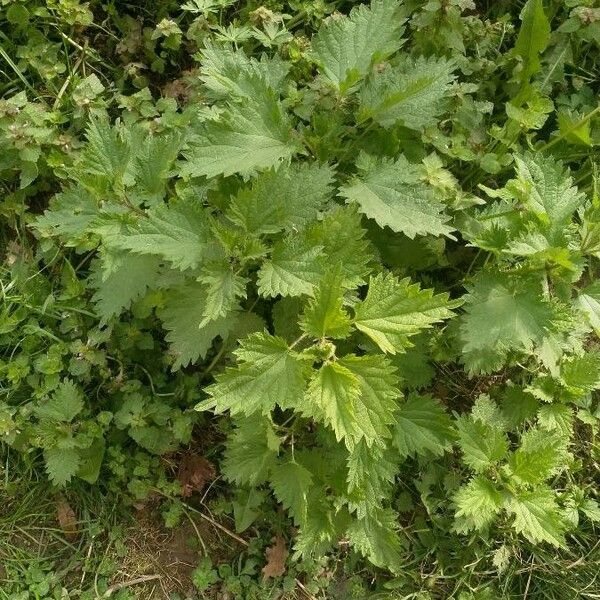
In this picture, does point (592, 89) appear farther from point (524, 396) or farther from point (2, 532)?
point (2, 532)

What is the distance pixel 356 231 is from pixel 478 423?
2.76 feet

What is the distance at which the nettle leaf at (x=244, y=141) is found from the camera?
1.95 metres

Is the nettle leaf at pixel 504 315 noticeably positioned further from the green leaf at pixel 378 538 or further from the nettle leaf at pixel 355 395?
the green leaf at pixel 378 538

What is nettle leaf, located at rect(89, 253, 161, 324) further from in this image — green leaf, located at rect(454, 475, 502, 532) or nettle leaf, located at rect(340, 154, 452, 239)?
green leaf, located at rect(454, 475, 502, 532)

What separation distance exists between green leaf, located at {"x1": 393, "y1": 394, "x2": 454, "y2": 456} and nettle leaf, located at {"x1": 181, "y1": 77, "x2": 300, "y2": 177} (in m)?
0.89

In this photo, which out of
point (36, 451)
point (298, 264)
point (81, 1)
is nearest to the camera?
point (298, 264)

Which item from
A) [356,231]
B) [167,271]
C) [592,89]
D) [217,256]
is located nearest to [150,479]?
[167,271]

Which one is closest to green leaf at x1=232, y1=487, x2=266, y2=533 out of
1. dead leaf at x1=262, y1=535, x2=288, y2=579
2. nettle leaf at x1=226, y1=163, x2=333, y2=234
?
dead leaf at x1=262, y1=535, x2=288, y2=579

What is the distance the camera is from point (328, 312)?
1797mm

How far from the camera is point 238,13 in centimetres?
269

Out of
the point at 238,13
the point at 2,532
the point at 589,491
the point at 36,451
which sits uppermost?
the point at 238,13

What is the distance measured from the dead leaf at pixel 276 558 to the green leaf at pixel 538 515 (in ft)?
2.73

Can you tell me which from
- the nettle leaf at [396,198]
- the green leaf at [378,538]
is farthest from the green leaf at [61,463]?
the nettle leaf at [396,198]

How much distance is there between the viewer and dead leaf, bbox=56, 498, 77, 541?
8.47 ft
